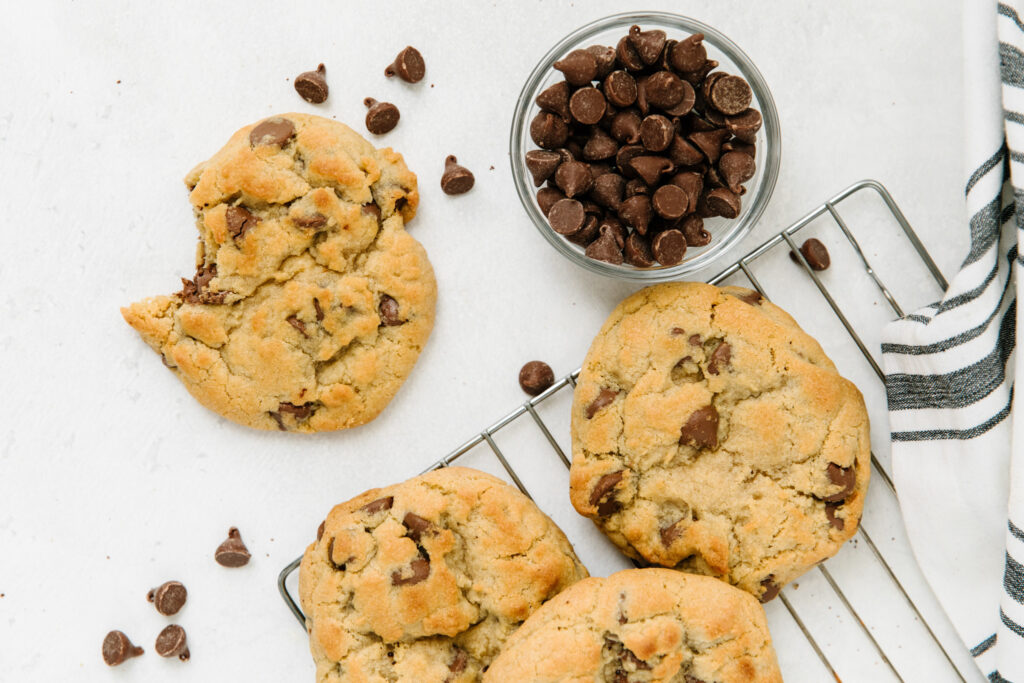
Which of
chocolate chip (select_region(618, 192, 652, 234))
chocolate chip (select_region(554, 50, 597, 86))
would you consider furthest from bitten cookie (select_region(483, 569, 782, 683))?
chocolate chip (select_region(554, 50, 597, 86))

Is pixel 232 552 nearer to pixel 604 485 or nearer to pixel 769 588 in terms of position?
pixel 604 485

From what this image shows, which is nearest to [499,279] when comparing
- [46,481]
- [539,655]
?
[539,655]

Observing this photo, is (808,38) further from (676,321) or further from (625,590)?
(625,590)

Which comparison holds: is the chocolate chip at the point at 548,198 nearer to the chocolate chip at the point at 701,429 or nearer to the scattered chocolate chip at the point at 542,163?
the scattered chocolate chip at the point at 542,163

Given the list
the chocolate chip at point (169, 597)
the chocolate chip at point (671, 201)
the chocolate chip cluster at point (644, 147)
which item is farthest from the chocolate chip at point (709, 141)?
the chocolate chip at point (169, 597)

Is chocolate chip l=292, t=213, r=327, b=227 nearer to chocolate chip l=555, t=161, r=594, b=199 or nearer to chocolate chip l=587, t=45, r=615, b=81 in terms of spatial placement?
chocolate chip l=555, t=161, r=594, b=199

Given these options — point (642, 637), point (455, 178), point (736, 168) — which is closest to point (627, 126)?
point (736, 168)
